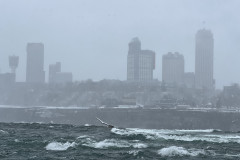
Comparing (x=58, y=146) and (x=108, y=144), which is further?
(x=108, y=144)

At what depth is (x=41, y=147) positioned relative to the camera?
42.6m

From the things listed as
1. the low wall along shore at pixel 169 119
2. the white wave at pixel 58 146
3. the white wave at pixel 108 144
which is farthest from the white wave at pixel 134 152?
the low wall along shore at pixel 169 119

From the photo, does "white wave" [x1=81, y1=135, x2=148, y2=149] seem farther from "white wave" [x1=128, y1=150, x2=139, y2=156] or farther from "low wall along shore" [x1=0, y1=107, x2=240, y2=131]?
"low wall along shore" [x1=0, y1=107, x2=240, y2=131]

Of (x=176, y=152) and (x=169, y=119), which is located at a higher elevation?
(x=176, y=152)

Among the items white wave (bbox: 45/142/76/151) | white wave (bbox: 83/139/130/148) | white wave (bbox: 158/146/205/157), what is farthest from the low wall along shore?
white wave (bbox: 45/142/76/151)

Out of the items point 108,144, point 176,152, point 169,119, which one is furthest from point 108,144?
point 169,119

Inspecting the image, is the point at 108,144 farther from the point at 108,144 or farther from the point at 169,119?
the point at 169,119

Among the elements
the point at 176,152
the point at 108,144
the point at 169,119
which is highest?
the point at 176,152

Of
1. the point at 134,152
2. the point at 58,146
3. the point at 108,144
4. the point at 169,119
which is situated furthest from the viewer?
the point at 169,119

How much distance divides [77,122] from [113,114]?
18678 millimetres

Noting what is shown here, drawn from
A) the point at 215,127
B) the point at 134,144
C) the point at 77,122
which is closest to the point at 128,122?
the point at 77,122

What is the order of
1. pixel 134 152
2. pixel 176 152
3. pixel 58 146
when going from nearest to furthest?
pixel 134 152, pixel 176 152, pixel 58 146

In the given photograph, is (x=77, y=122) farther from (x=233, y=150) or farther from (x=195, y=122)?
(x=233, y=150)

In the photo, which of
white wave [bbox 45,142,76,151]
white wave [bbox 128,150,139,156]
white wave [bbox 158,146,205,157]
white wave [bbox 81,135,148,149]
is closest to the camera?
white wave [bbox 128,150,139,156]
